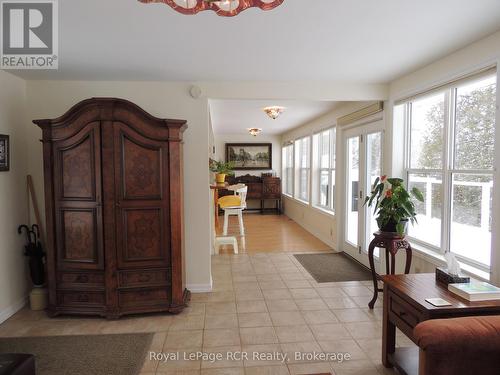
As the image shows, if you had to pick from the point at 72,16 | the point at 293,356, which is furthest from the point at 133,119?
the point at 293,356

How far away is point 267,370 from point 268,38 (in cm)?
235

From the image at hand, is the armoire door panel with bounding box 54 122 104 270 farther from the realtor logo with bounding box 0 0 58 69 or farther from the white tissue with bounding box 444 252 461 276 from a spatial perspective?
the white tissue with bounding box 444 252 461 276

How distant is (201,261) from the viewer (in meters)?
3.61

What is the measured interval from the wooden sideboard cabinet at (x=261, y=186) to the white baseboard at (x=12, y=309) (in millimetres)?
6071

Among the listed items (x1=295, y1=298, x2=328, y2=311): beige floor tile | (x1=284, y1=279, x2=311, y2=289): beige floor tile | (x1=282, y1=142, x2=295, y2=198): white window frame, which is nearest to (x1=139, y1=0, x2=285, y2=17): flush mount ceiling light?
(x1=295, y1=298, x2=328, y2=311): beige floor tile

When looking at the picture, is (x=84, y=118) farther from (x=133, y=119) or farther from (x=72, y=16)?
(x=72, y=16)

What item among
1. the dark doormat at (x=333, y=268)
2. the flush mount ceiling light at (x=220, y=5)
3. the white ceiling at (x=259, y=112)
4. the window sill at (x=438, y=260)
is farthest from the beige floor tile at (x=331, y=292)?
the flush mount ceiling light at (x=220, y=5)

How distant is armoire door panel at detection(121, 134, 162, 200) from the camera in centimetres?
297

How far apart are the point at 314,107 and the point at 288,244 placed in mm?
2376

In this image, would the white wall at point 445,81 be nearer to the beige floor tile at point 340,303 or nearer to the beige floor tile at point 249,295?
the beige floor tile at point 340,303

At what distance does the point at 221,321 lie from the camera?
9.73 ft

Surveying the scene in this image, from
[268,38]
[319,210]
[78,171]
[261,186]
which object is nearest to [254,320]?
[78,171]

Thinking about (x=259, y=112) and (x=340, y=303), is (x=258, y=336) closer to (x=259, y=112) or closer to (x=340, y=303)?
(x=340, y=303)

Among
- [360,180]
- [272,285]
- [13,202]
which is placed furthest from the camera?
[360,180]
